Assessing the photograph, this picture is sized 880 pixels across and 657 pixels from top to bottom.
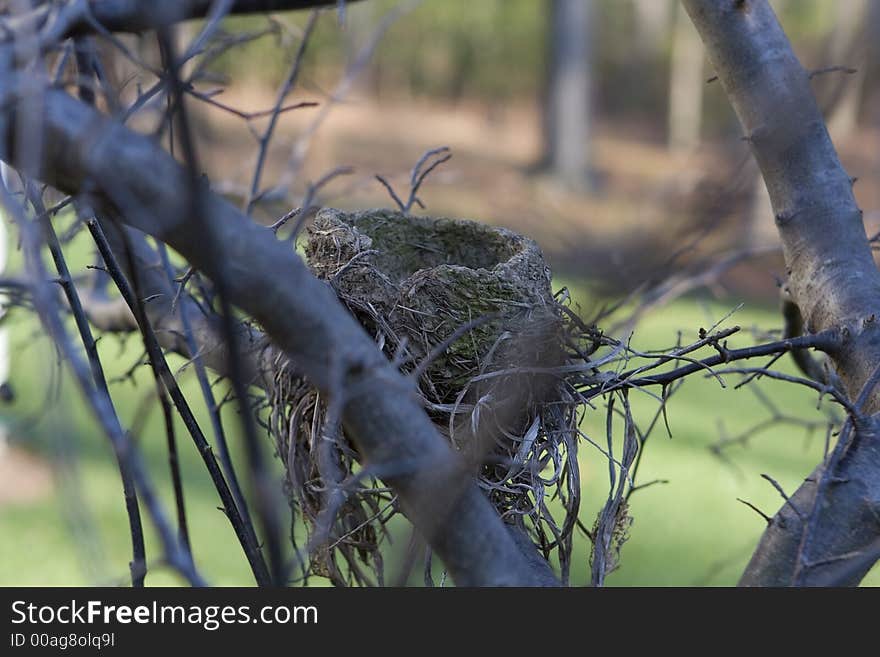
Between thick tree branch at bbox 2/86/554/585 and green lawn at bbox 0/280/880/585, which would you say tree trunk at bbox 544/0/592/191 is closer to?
green lawn at bbox 0/280/880/585

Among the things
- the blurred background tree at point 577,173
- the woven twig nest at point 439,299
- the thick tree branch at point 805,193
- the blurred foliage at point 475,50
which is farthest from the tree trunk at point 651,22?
the woven twig nest at point 439,299

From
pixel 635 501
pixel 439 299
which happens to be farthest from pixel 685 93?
pixel 439 299

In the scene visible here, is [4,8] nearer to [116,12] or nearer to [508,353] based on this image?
[116,12]

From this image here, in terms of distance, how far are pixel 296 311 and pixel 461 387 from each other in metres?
0.64

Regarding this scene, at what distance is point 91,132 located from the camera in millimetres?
708

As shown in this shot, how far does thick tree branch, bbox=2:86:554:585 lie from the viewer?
0.71 m

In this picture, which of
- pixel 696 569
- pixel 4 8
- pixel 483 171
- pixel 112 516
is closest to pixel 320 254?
pixel 4 8

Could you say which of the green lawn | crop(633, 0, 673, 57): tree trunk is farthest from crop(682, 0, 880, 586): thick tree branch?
crop(633, 0, 673, 57): tree trunk

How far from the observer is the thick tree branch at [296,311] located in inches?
27.8

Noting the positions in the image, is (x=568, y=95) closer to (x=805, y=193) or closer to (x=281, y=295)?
(x=805, y=193)

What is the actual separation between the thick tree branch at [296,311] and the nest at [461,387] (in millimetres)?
312

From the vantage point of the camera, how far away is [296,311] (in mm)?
747
